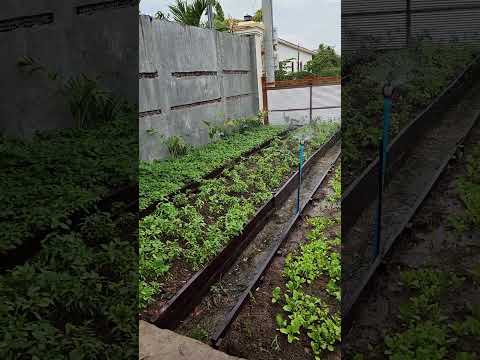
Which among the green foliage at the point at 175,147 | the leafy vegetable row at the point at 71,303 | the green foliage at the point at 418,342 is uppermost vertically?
the green foliage at the point at 175,147

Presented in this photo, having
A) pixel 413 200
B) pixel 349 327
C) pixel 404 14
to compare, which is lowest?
pixel 349 327

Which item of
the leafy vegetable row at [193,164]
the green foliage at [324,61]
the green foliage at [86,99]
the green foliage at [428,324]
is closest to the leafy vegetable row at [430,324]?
the green foliage at [428,324]

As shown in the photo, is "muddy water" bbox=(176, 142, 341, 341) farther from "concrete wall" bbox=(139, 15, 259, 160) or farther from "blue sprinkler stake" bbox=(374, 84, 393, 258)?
"concrete wall" bbox=(139, 15, 259, 160)

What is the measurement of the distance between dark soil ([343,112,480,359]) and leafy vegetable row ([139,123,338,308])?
0.52 m

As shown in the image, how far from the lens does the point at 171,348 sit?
158cm

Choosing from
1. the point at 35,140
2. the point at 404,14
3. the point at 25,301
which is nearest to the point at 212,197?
the point at 25,301

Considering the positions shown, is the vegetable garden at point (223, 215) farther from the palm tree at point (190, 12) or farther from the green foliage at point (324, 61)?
the palm tree at point (190, 12)

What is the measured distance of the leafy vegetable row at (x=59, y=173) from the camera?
2873mm

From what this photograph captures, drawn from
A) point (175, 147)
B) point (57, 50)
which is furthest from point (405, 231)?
point (57, 50)

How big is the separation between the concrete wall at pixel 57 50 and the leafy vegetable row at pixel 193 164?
121 cm

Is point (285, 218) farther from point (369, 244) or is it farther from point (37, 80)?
point (37, 80)

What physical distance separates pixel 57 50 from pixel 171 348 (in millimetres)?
4933

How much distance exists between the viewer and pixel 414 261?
1505mm

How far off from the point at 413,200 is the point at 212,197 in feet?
5.73
